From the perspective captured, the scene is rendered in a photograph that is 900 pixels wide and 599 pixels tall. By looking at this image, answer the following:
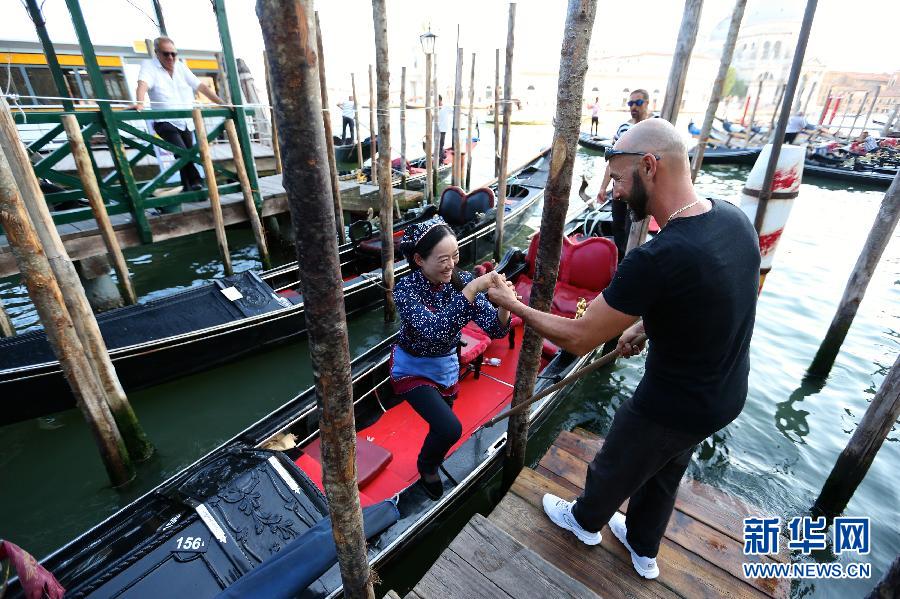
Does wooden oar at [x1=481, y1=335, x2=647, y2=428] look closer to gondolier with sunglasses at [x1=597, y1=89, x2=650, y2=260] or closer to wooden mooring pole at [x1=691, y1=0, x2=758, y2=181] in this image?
gondolier with sunglasses at [x1=597, y1=89, x2=650, y2=260]

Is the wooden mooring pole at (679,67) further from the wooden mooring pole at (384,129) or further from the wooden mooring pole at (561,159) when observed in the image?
the wooden mooring pole at (384,129)

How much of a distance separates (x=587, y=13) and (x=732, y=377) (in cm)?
156

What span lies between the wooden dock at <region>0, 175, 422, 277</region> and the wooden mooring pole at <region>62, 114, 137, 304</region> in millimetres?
223

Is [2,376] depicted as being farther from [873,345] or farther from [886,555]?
[873,345]

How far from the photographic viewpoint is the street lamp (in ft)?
28.0

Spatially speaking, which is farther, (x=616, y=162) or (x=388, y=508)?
(x=388, y=508)

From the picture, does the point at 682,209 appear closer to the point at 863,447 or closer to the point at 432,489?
the point at 432,489

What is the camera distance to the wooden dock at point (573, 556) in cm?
180

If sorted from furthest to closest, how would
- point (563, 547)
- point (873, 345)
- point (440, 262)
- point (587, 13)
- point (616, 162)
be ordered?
point (873, 345) → point (440, 262) → point (563, 547) → point (587, 13) → point (616, 162)

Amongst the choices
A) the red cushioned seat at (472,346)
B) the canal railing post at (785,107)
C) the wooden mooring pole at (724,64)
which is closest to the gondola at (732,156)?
the wooden mooring pole at (724,64)

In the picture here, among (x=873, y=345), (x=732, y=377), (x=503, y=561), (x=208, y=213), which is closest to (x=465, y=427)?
(x=503, y=561)

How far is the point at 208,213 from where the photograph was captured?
613 cm

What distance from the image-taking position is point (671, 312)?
4.74 ft

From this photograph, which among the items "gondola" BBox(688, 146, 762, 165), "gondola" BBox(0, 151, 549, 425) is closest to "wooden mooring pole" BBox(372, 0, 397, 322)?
"gondola" BBox(0, 151, 549, 425)
